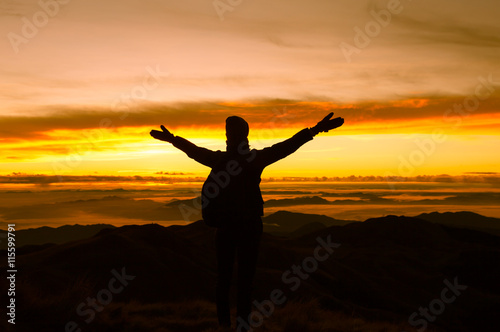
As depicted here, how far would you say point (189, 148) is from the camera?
20.2 ft

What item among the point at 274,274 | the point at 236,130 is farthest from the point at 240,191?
the point at 274,274

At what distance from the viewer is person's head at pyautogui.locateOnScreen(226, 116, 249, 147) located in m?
5.93

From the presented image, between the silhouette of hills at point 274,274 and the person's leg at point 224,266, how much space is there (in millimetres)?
1346

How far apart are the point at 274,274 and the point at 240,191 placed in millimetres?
29602

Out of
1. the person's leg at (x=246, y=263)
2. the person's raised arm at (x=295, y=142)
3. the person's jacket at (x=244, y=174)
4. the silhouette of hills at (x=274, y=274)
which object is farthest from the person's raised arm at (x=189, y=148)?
the silhouette of hills at (x=274, y=274)

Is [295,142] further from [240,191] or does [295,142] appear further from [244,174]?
[240,191]

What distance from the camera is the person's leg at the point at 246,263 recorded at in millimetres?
5902

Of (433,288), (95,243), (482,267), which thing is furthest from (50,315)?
(482,267)

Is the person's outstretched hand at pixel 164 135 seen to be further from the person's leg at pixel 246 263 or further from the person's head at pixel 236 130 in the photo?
the person's leg at pixel 246 263

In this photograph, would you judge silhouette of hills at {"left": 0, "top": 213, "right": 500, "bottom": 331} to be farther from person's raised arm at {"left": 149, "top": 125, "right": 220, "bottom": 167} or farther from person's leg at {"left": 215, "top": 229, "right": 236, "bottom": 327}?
person's raised arm at {"left": 149, "top": 125, "right": 220, "bottom": 167}

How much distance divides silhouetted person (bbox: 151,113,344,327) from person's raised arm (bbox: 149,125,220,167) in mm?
17

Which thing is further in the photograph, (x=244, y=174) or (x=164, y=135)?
(x=164, y=135)

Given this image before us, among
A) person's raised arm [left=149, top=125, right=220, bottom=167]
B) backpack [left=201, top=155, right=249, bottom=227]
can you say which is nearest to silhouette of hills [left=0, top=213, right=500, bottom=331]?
backpack [left=201, top=155, right=249, bottom=227]

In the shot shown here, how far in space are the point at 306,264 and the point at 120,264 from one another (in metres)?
22.8
